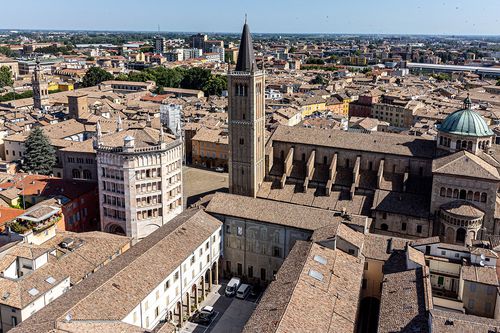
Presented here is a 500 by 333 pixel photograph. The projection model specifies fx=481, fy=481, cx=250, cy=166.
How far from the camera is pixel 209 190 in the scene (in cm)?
8900

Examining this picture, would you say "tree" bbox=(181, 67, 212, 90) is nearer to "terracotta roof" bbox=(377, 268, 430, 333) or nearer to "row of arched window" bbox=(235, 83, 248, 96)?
"row of arched window" bbox=(235, 83, 248, 96)

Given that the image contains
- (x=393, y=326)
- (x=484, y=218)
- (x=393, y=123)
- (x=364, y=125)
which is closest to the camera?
(x=393, y=326)

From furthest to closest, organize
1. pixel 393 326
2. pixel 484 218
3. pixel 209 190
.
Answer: pixel 209 190
pixel 484 218
pixel 393 326

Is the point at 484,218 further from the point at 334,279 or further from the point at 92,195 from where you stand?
the point at 92,195

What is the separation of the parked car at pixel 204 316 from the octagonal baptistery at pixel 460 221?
30.1m

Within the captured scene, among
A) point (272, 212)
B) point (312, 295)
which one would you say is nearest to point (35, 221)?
point (272, 212)

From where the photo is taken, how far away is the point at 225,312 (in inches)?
2032

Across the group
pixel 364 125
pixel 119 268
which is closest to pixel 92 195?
pixel 119 268

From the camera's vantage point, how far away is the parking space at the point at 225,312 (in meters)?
48.9

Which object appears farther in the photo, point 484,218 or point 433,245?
point 484,218

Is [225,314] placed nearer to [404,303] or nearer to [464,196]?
[404,303]

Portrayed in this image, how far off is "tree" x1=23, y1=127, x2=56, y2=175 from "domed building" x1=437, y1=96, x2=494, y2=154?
68217mm

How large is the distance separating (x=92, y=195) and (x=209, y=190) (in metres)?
23.8

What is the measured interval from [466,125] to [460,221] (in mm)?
14047
